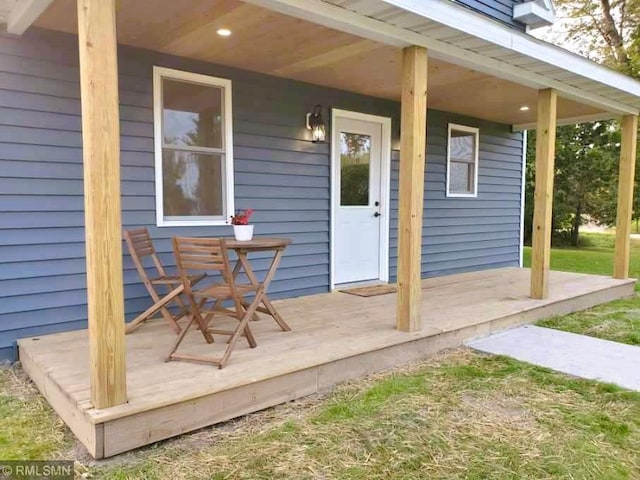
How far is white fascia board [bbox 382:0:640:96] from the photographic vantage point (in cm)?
307

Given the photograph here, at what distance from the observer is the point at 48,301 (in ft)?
11.1

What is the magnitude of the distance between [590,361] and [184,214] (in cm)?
333

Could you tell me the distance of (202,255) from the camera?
2.80 m

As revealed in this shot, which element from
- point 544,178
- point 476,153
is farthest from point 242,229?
point 476,153

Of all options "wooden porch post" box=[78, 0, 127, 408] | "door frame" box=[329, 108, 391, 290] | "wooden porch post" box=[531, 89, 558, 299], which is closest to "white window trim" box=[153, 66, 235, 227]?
"door frame" box=[329, 108, 391, 290]

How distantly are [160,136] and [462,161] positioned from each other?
4.25m

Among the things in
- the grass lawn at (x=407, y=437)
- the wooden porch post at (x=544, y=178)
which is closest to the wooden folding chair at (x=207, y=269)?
the grass lawn at (x=407, y=437)

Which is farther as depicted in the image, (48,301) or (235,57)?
(235,57)

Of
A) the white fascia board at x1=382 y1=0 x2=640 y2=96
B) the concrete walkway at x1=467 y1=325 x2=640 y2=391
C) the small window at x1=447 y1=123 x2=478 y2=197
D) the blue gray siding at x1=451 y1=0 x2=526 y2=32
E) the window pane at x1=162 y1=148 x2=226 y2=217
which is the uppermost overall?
the blue gray siding at x1=451 y1=0 x2=526 y2=32

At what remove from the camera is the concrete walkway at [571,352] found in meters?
3.17

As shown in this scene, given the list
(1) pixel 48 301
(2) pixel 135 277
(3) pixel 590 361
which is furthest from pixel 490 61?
(1) pixel 48 301

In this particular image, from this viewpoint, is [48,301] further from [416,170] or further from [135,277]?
[416,170]

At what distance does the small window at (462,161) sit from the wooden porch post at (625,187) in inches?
69.3

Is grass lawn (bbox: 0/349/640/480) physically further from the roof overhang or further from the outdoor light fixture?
the outdoor light fixture
